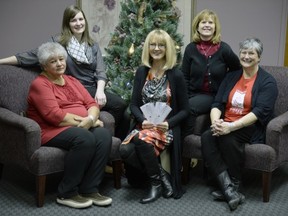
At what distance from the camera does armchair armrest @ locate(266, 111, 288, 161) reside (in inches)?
118

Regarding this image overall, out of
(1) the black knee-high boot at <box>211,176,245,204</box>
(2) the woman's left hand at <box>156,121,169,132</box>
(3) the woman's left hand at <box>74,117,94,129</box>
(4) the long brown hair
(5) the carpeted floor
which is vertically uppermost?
(4) the long brown hair

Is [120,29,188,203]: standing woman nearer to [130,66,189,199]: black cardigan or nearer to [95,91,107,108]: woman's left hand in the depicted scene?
[130,66,189,199]: black cardigan

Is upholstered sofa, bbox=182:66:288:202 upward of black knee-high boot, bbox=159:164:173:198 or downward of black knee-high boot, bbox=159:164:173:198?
upward

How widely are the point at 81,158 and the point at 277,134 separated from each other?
1387mm

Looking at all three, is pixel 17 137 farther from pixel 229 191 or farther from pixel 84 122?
pixel 229 191

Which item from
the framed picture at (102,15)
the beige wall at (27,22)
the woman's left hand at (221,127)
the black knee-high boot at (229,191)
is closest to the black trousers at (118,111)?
the woman's left hand at (221,127)

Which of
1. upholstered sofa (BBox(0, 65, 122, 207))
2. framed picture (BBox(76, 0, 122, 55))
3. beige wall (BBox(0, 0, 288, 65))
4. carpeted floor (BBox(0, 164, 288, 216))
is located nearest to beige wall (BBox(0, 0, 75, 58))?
beige wall (BBox(0, 0, 288, 65))

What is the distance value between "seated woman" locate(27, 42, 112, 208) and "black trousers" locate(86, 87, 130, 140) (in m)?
0.40

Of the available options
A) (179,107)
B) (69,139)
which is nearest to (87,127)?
(69,139)

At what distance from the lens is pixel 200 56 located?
11.5ft

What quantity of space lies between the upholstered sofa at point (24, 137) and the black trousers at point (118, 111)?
12 cm

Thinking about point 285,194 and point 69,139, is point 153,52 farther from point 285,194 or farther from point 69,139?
point 285,194

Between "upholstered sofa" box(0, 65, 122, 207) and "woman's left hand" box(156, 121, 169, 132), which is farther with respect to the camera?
"woman's left hand" box(156, 121, 169, 132)

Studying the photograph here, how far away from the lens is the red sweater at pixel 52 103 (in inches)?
116
